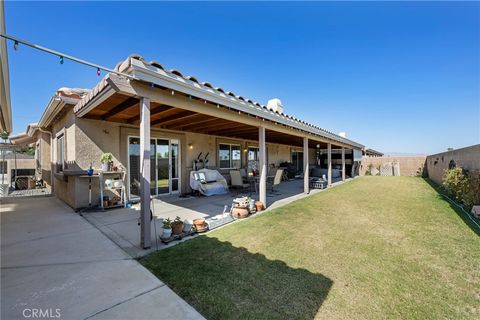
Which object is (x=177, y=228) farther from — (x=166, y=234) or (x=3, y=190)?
(x=3, y=190)

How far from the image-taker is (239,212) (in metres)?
5.27

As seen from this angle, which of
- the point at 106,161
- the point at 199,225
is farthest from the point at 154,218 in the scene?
the point at 106,161

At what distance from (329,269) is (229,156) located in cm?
877

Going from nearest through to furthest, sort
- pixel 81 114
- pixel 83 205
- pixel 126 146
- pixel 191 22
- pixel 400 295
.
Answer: pixel 400 295 → pixel 81 114 → pixel 83 205 → pixel 126 146 → pixel 191 22

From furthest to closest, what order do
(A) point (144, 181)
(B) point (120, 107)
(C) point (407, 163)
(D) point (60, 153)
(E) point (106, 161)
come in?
(C) point (407, 163)
(D) point (60, 153)
(E) point (106, 161)
(B) point (120, 107)
(A) point (144, 181)

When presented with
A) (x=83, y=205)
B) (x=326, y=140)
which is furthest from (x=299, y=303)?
(x=326, y=140)

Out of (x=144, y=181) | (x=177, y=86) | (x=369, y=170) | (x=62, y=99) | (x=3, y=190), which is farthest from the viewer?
(x=369, y=170)

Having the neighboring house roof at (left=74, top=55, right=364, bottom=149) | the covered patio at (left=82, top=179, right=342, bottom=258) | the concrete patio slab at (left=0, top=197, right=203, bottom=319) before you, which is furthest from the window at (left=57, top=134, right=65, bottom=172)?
the concrete patio slab at (left=0, top=197, right=203, bottom=319)

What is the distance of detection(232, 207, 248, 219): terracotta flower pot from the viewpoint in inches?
→ 207

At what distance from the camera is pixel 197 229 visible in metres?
4.17

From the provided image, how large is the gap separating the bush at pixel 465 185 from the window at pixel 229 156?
884 cm

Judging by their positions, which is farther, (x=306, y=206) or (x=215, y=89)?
(x=306, y=206)

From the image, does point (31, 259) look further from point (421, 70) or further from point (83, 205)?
point (421, 70)

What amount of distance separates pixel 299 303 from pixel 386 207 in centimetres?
588
